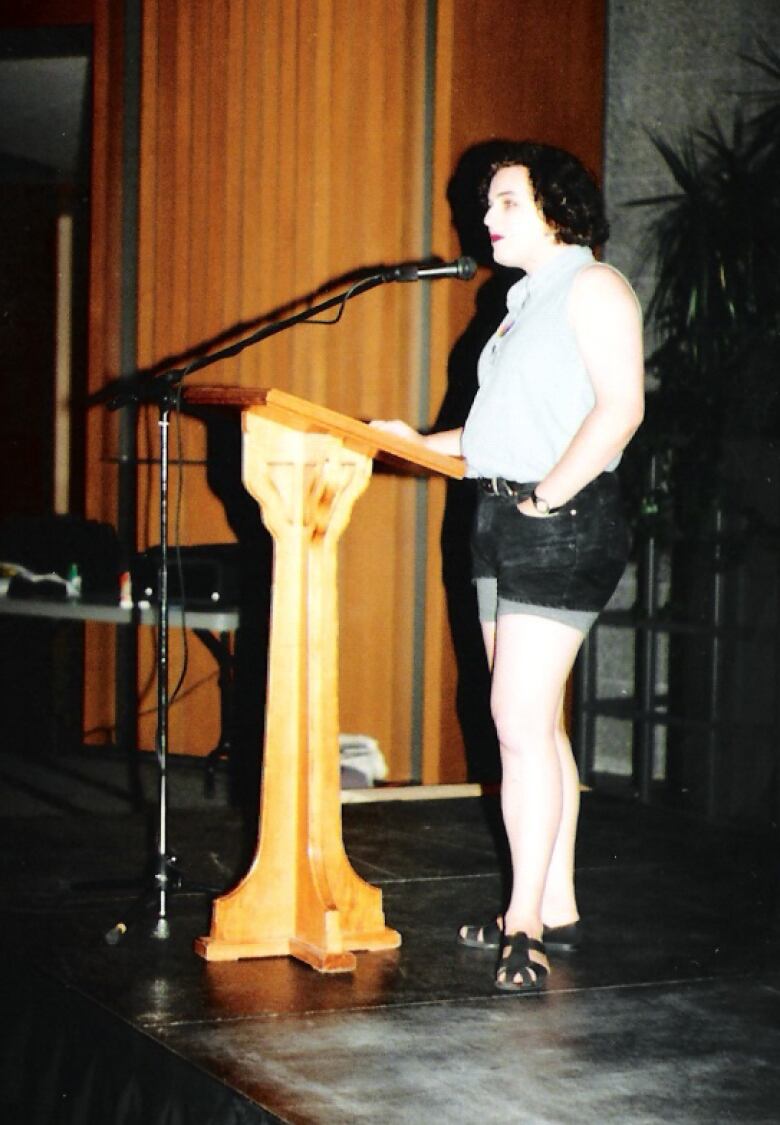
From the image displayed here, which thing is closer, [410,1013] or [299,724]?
[410,1013]

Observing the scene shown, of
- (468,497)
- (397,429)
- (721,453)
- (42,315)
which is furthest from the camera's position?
(42,315)

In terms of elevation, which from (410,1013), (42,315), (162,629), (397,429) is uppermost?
(42,315)

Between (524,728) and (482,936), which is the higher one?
(524,728)

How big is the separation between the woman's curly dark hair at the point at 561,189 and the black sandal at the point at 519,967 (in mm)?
1209

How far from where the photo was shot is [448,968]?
2.63 metres

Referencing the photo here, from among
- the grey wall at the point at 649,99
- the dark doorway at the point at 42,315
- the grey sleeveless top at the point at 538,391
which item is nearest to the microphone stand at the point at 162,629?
the grey sleeveless top at the point at 538,391

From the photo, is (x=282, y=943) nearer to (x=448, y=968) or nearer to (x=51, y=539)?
(x=448, y=968)

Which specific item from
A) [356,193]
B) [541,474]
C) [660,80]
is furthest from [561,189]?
[660,80]

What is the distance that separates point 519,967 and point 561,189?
1321 mm

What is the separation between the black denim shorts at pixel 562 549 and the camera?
2514 mm

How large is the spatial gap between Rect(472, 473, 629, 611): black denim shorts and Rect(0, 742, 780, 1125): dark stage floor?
2.19ft

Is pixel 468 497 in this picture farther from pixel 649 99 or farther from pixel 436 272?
pixel 436 272

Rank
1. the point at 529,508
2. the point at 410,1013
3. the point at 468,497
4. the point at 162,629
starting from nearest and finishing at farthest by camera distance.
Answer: the point at 410,1013
the point at 529,508
the point at 162,629
the point at 468,497

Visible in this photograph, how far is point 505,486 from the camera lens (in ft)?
8.33
